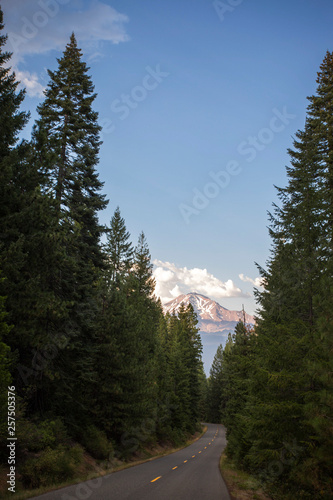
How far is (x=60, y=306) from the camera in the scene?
1342 centimetres

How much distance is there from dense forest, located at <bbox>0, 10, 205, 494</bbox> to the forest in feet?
0.23

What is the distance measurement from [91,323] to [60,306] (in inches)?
246

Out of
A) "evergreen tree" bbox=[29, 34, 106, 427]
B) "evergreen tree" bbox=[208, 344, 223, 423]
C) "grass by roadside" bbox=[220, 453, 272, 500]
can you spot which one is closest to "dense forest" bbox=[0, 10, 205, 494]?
"evergreen tree" bbox=[29, 34, 106, 427]

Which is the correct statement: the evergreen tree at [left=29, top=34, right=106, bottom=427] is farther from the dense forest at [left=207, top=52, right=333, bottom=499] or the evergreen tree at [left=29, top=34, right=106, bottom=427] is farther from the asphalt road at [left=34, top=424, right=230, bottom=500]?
the dense forest at [left=207, top=52, right=333, bottom=499]

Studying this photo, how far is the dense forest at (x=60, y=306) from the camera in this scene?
12.2 m

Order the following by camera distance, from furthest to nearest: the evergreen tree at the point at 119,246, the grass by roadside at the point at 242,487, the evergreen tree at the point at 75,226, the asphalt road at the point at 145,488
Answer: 1. the evergreen tree at the point at 119,246
2. the evergreen tree at the point at 75,226
3. the grass by roadside at the point at 242,487
4. the asphalt road at the point at 145,488

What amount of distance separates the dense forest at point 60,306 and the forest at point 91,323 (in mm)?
69

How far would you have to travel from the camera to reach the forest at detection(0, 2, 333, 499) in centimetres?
1093

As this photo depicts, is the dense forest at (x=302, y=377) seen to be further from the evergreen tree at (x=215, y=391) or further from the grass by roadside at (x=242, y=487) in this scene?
the evergreen tree at (x=215, y=391)

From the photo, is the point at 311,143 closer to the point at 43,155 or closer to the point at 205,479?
the point at 43,155

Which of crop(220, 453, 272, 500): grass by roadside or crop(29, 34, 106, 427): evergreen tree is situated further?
crop(29, 34, 106, 427): evergreen tree

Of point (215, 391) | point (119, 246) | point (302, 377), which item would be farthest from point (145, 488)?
point (215, 391)

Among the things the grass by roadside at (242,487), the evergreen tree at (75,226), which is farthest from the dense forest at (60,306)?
the grass by roadside at (242,487)

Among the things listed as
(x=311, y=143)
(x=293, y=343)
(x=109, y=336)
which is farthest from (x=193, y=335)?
(x=293, y=343)
